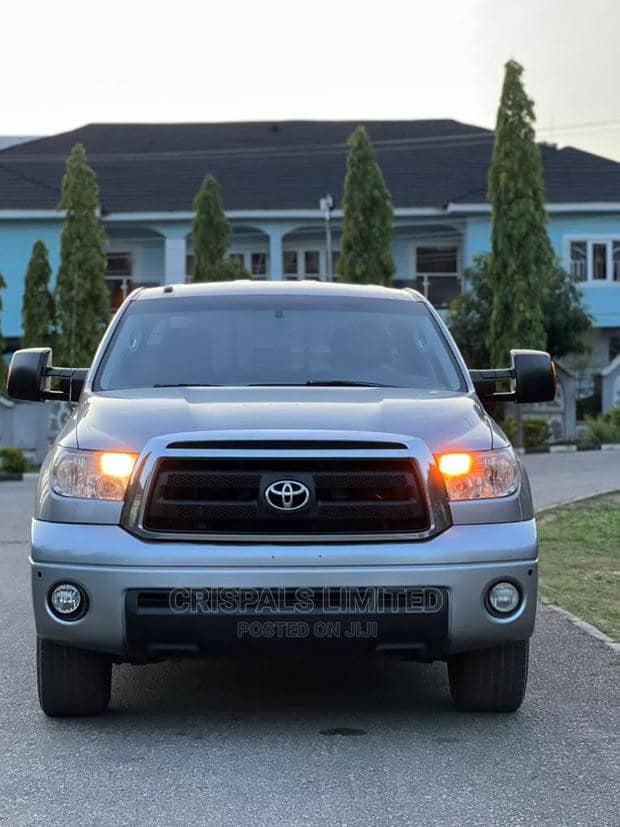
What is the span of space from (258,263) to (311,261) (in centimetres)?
165

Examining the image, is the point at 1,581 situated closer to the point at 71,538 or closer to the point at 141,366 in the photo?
the point at 141,366

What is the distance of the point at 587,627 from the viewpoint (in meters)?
8.71

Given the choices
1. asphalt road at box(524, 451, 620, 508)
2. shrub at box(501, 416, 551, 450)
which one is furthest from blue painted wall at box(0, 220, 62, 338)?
asphalt road at box(524, 451, 620, 508)

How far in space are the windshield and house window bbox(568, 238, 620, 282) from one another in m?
36.0

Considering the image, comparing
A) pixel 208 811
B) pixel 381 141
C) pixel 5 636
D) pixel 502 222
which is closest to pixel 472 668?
pixel 208 811

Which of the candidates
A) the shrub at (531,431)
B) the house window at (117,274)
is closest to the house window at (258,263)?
the house window at (117,274)

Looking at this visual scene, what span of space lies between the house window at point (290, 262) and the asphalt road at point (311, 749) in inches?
1460

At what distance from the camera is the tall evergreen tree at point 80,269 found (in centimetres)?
3544

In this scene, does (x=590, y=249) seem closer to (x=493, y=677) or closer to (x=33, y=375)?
(x=33, y=375)

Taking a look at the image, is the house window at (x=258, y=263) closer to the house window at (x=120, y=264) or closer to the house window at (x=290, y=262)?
the house window at (x=290, y=262)

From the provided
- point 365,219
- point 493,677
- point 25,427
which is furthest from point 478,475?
point 365,219

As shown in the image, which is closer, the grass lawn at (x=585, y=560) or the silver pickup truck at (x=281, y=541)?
the silver pickup truck at (x=281, y=541)

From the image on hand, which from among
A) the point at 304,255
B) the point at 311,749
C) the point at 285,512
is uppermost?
the point at 304,255

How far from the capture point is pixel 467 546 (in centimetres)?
575
